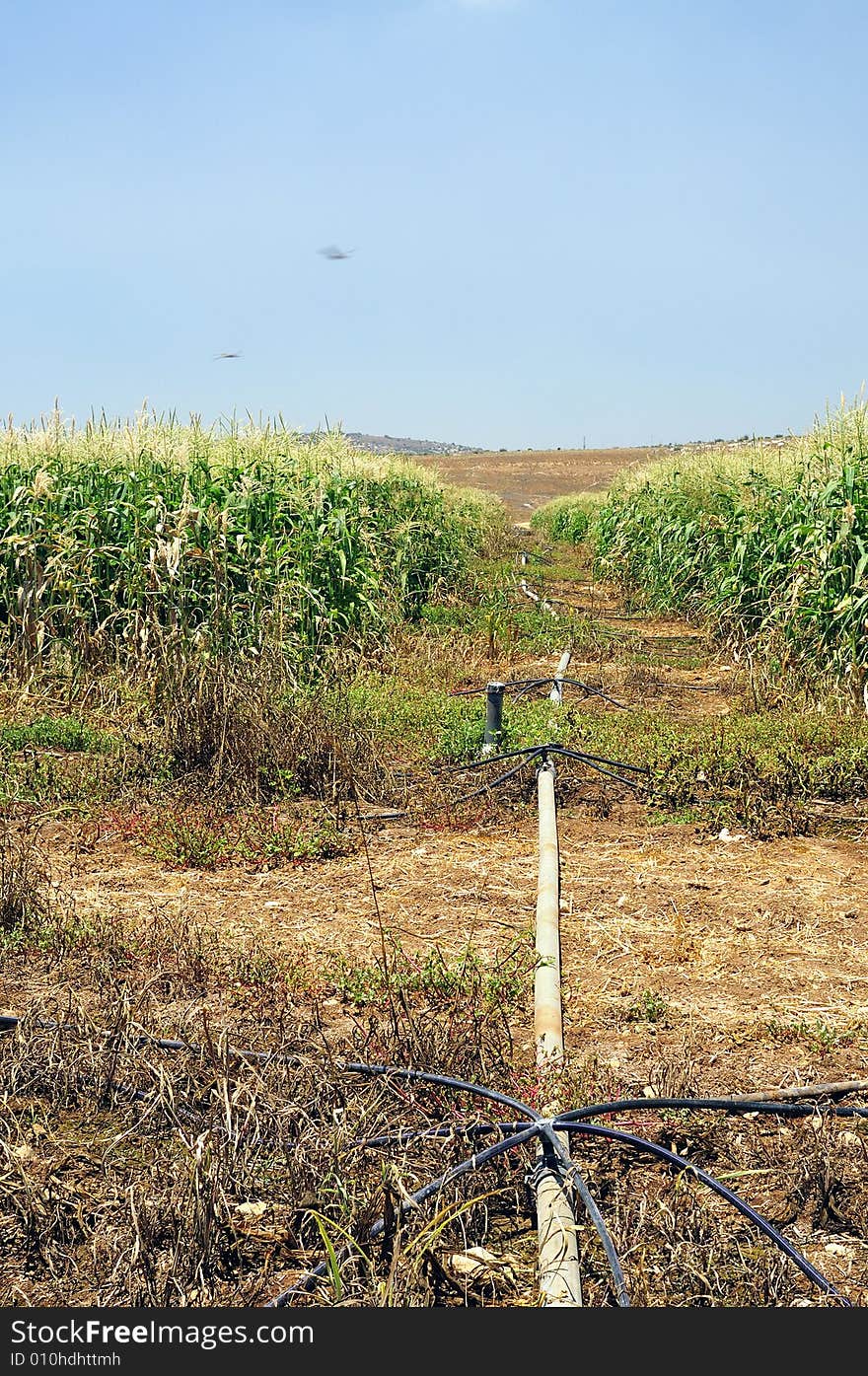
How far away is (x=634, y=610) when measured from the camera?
14688 millimetres

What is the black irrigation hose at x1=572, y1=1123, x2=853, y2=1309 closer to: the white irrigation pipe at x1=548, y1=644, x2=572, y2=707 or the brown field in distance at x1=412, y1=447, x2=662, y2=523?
the white irrigation pipe at x1=548, y1=644, x2=572, y2=707

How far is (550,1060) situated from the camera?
3387mm

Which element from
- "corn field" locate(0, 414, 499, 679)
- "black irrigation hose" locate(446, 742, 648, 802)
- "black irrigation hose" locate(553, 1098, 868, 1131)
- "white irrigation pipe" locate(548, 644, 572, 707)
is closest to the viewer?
"black irrigation hose" locate(553, 1098, 868, 1131)

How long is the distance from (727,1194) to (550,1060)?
738 millimetres

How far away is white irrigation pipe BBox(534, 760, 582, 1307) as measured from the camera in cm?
242

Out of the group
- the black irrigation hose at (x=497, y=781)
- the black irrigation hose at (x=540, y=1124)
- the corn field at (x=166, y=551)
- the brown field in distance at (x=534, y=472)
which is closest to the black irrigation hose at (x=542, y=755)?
the black irrigation hose at (x=497, y=781)

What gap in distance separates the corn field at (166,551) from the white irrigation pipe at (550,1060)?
10.4ft

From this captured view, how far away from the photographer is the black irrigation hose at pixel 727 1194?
2471mm

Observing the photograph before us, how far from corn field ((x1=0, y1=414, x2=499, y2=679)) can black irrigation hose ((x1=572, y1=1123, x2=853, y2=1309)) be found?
199 inches

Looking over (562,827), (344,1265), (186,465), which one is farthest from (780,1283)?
(186,465)

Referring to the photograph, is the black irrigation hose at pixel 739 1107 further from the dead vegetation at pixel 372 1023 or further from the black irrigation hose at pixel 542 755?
the black irrigation hose at pixel 542 755

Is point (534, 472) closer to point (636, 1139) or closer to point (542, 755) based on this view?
point (542, 755)

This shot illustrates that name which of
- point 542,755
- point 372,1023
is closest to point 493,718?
point 542,755

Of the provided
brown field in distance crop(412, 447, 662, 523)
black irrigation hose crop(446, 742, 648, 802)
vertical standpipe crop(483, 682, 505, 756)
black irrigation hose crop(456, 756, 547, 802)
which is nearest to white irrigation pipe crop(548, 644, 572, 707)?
vertical standpipe crop(483, 682, 505, 756)
